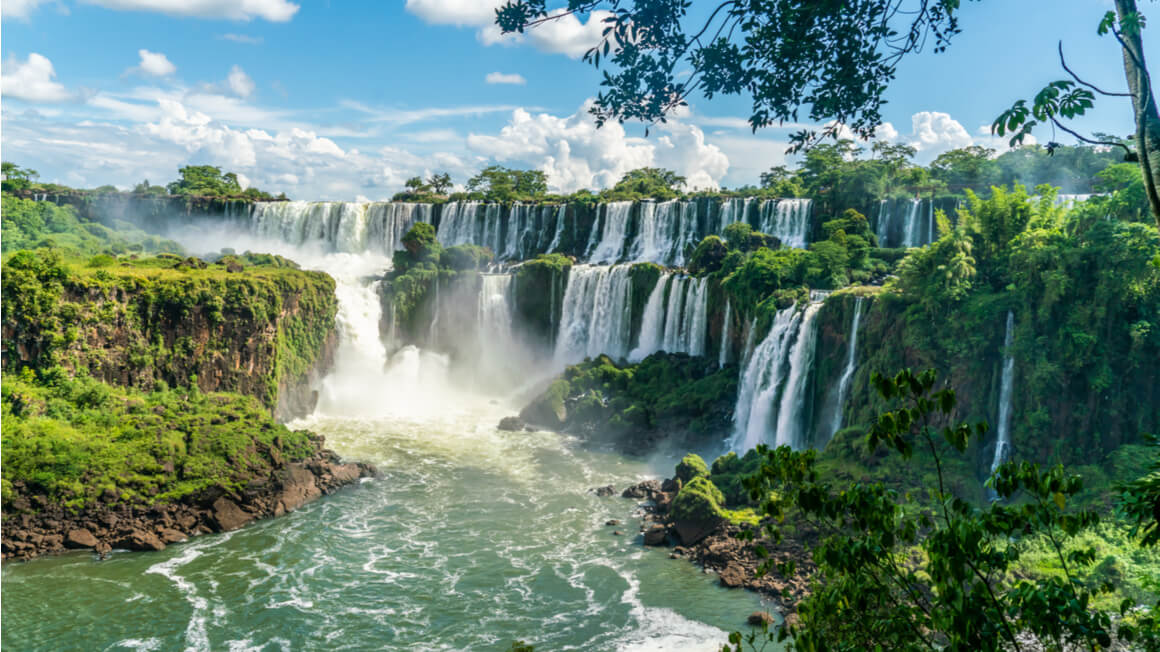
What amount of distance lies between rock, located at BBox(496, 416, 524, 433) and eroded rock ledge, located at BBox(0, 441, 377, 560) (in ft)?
29.5

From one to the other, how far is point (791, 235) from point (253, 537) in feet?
89.8

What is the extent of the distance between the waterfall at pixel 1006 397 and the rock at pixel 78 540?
20935 mm

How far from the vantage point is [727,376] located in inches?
1067

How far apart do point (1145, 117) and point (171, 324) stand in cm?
2536

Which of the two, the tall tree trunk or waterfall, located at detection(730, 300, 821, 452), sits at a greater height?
the tall tree trunk

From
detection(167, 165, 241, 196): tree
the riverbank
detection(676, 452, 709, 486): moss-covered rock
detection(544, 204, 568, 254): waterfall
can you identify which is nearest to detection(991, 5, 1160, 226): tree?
the riverbank

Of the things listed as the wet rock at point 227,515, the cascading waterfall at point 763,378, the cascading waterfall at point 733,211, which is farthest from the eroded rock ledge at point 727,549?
the cascading waterfall at point 733,211

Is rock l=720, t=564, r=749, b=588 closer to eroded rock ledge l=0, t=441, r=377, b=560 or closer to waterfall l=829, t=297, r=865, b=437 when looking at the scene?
waterfall l=829, t=297, r=865, b=437

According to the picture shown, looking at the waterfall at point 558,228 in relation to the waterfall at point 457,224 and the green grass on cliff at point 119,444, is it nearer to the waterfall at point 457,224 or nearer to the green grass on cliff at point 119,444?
the waterfall at point 457,224

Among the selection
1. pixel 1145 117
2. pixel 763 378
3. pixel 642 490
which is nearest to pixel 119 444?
pixel 642 490

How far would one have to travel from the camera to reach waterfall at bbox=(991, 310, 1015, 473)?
56.3ft

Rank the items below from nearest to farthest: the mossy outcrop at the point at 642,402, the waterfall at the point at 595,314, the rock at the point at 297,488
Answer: the rock at the point at 297,488, the mossy outcrop at the point at 642,402, the waterfall at the point at 595,314

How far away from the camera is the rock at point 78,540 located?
54.5 feet

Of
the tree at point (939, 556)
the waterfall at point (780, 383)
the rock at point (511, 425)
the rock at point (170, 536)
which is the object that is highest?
the tree at point (939, 556)
